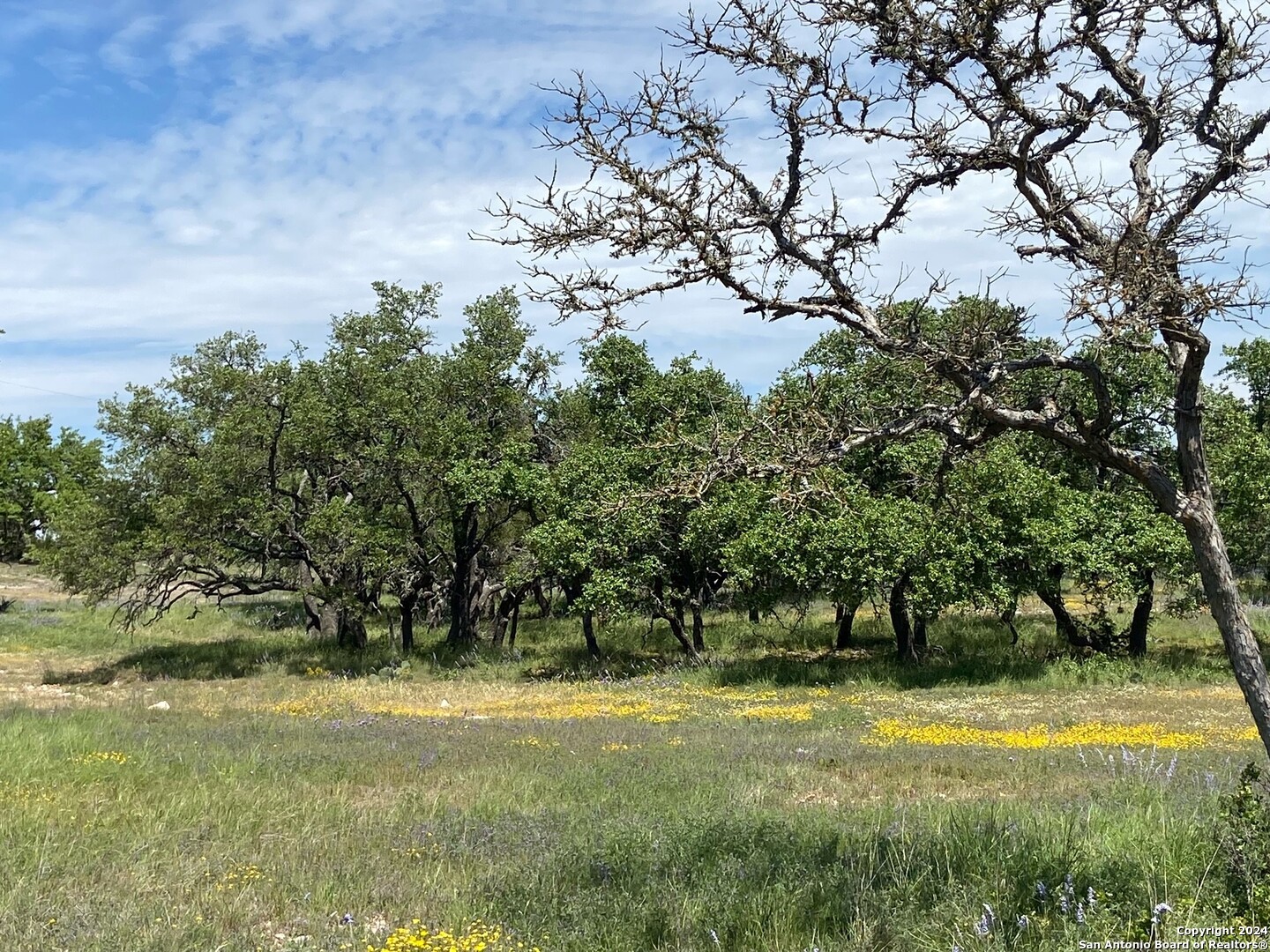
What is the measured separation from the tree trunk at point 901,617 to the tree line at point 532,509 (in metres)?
0.07

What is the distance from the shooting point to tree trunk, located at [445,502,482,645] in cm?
3128

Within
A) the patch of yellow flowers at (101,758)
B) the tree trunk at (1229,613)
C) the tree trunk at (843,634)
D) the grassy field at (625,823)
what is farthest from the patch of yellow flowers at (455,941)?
the tree trunk at (843,634)

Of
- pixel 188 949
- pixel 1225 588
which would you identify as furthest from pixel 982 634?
pixel 188 949

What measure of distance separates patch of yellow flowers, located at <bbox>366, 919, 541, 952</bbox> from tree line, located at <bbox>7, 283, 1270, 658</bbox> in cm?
1697

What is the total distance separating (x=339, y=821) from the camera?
26.3 feet

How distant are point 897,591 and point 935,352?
22576mm

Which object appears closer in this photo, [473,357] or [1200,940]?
[1200,940]

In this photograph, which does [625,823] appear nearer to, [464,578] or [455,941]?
[455,941]

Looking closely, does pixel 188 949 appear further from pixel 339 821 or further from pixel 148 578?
pixel 148 578

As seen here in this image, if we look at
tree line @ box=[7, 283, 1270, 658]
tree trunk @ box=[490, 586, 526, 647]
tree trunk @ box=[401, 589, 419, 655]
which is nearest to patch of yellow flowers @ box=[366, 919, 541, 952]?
tree line @ box=[7, 283, 1270, 658]

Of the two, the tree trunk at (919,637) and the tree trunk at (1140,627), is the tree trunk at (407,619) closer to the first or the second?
the tree trunk at (919,637)

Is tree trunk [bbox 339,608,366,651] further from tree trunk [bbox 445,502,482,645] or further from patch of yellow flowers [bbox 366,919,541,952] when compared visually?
patch of yellow flowers [bbox 366,919,541,952]

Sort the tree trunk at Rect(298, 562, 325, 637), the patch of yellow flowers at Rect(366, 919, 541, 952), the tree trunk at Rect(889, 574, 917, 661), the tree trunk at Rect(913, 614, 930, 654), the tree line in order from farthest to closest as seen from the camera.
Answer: the tree trunk at Rect(298, 562, 325, 637) → the tree trunk at Rect(913, 614, 930, 654) → the tree trunk at Rect(889, 574, 917, 661) → the tree line → the patch of yellow flowers at Rect(366, 919, 541, 952)

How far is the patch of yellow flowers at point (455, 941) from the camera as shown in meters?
4.77
